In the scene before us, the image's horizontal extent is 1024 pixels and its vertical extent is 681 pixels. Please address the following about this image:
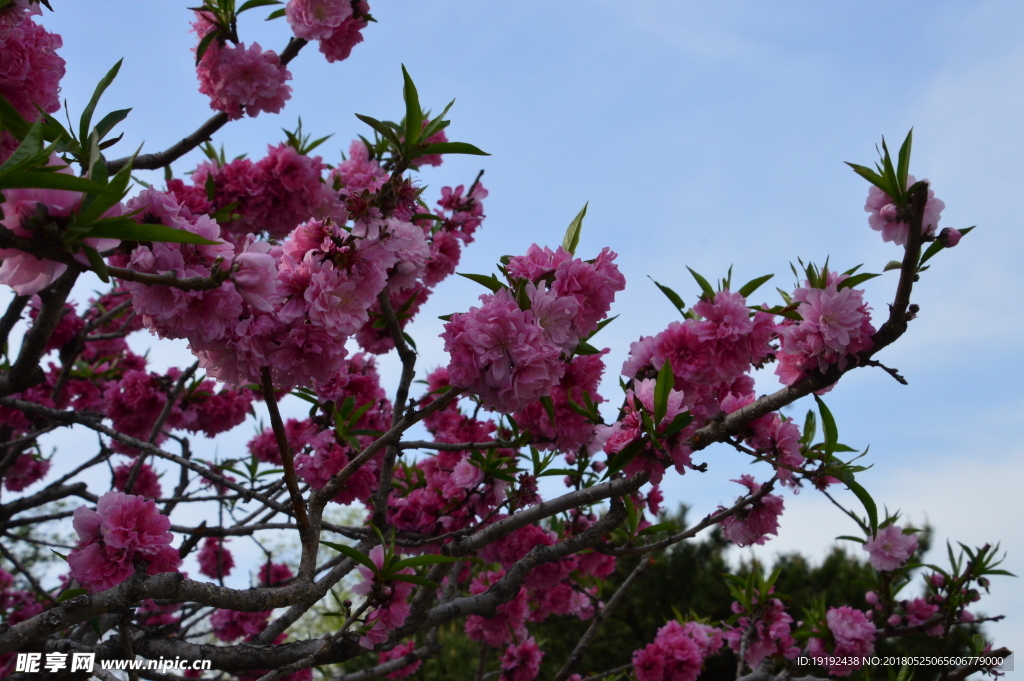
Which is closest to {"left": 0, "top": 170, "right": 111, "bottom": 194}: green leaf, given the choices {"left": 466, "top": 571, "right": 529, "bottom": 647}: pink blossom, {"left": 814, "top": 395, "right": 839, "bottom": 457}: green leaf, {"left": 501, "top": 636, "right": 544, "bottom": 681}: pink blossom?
{"left": 814, "top": 395, "right": 839, "bottom": 457}: green leaf

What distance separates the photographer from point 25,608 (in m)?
5.56

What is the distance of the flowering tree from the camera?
65.9 inches

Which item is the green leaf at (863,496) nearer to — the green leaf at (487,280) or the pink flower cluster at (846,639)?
the green leaf at (487,280)

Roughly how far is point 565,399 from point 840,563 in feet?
34.4

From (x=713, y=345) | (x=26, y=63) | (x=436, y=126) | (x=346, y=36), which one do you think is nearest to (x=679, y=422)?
(x=713, y=345)

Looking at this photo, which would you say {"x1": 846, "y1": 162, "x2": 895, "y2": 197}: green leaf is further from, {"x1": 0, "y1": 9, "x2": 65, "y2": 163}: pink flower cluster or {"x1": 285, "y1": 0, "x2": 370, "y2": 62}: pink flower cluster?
{"x1": 285, "y1": 0, "x2": 370, "y2": 62}: pink flower cluster

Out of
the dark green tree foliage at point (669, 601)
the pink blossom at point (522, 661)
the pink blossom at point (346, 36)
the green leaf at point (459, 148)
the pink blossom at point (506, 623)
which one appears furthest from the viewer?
the dark green tree foliage at point (669, 601)

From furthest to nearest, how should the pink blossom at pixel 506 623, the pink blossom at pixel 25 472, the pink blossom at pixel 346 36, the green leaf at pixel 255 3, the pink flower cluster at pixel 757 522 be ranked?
1. the pink blossom at pixel 25 472
2. the pink blossom at pixel 506 623
3. the pink blossom at pixel 346 36
4. the green leaf at pixel 255 3
5. the pink flower cluster at pixel 757 522

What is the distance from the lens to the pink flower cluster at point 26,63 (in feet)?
6.77

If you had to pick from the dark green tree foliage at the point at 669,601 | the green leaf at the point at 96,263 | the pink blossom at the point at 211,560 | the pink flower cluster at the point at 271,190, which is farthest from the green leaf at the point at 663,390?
the dark green tree foliage at the point at 669,601

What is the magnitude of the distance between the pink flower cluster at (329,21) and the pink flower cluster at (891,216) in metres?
2.81

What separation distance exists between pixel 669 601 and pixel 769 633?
7.67 m

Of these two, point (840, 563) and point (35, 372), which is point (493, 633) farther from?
point (840, 563)

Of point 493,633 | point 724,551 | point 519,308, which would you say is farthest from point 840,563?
point 519,308
